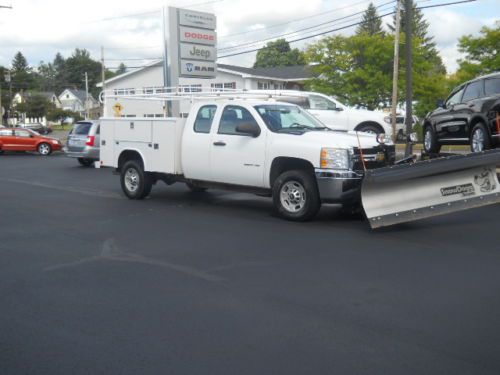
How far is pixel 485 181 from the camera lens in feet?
30.2

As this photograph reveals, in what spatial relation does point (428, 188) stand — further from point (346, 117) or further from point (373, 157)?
point (346, 117)

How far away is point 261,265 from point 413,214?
9.68 feet

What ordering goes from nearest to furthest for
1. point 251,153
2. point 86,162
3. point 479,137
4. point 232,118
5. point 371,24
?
1. point 251,153
2. point 232,118
3. point 479,137
4. point 86,162
5. point 371,24

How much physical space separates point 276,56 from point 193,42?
263ft

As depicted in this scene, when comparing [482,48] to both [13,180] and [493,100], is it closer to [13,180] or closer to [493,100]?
[493,100]

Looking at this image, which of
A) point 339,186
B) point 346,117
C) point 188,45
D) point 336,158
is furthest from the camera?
point 188,45

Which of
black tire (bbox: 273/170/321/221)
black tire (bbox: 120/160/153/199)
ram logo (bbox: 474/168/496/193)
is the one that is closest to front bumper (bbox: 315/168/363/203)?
black tire (bbox: 273/170/321/221)

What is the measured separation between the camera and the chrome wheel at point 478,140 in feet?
38.6

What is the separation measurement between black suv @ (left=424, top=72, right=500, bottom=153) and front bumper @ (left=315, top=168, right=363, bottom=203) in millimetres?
3332

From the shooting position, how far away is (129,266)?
283 inches

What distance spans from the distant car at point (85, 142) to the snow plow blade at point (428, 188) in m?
15.0

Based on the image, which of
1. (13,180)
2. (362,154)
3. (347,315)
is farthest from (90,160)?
(347,315)

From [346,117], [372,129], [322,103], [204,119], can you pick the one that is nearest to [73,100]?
[322,103]

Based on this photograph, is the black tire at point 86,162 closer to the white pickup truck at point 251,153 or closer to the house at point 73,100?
the white pickup truck at point 251,153
